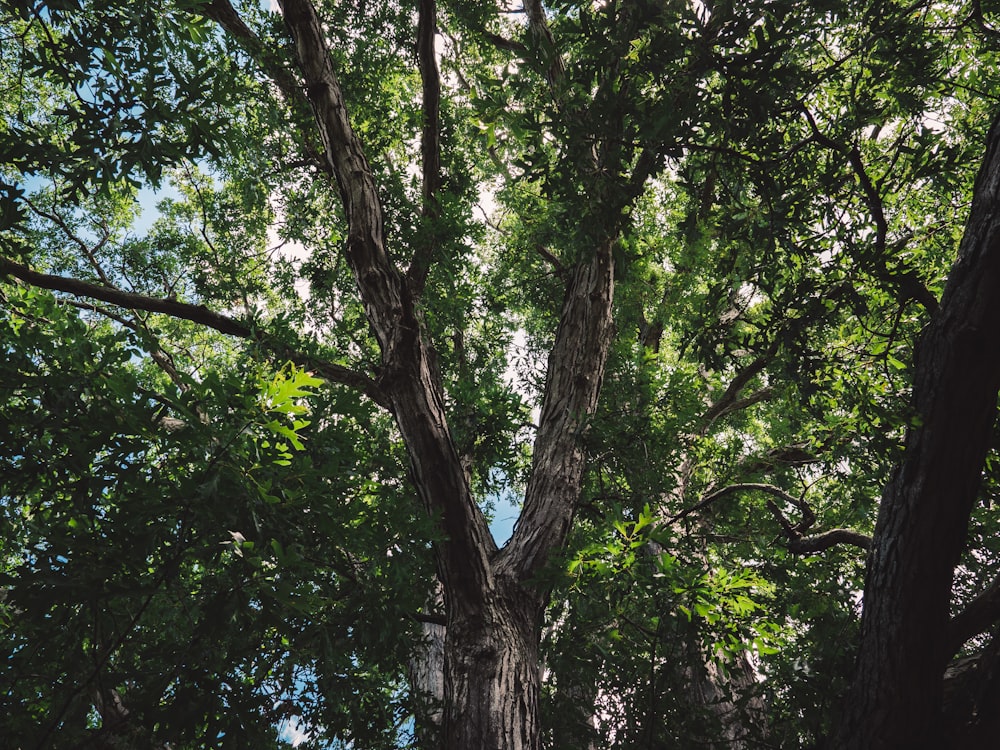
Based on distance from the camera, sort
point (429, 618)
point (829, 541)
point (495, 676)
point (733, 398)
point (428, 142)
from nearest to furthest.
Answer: point (495, 676), point (829, 541), point (429, 618), point (428, 142), point (733, 398)

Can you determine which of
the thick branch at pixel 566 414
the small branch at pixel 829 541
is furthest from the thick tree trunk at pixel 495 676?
the small branch at pixel 829 541

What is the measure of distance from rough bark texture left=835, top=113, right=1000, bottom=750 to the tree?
17 mm

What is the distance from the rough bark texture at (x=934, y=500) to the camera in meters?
2.60

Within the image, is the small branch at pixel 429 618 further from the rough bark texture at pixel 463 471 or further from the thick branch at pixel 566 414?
the thick branch at pixel 566 414

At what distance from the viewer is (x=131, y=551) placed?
2.40 metres

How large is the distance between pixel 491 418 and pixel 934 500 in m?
3.50

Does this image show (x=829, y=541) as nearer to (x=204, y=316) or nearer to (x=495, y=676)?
(x=495, y=676)

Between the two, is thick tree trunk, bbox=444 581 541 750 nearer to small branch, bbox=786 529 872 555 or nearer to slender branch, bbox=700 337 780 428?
small branch, bbox=786 529 872 555

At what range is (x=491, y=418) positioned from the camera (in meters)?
5.56

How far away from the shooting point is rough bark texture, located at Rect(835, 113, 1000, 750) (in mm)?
2604

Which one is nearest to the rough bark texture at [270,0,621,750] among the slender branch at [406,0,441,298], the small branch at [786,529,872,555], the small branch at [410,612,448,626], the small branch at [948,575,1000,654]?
the small branch at [410,612,448,626]

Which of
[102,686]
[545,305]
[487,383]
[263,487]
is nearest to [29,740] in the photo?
[102,686]

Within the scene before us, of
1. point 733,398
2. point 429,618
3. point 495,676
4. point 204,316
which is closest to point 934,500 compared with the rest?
point 495,676

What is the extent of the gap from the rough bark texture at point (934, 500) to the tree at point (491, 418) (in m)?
0.02
